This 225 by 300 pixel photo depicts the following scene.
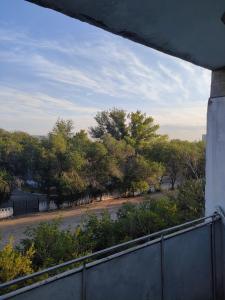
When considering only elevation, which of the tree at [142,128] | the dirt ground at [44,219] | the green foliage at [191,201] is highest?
the tree at [142,128]

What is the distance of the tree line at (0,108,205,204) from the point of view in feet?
53.6

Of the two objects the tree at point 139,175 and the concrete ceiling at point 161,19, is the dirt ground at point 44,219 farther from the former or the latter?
the concrete ceiling at point 161,19

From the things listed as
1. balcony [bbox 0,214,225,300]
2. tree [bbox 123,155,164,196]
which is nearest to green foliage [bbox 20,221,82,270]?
balcony [bbox 0,214,225,300]

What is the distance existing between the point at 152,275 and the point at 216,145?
42.4 inches

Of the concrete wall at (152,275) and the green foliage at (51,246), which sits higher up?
the concrete wall at (152,275)

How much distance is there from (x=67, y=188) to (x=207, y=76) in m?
14.0

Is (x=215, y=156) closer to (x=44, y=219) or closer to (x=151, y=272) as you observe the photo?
(x=151, y=272)

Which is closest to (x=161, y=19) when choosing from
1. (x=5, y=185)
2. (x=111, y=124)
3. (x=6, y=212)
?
(x=5, y=185)

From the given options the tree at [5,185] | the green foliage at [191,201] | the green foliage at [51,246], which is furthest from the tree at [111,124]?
the green foliage at [51,246]

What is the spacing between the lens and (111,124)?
1064 inches

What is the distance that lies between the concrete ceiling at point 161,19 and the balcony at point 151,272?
43.0 inches

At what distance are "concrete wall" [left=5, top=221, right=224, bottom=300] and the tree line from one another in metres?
12.4

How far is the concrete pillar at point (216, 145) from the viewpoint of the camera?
2537 millimetres

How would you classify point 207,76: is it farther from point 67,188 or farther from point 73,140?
point 73,140
